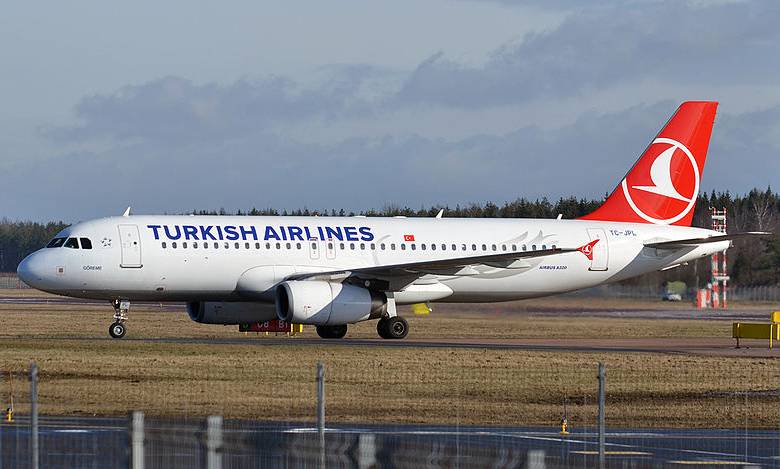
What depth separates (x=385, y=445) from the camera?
17297 millimetres

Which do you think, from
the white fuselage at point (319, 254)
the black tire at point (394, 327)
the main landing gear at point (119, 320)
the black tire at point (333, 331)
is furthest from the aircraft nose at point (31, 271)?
the black tire at point (394, 327)

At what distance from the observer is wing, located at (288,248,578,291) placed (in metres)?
41.0

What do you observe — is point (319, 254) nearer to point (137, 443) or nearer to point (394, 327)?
point (394, 327)

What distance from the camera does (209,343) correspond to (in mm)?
39219

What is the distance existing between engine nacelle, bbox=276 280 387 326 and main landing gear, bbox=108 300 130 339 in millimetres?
4890

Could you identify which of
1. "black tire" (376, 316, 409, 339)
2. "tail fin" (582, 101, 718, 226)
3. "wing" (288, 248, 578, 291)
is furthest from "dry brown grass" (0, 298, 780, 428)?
"tail fin" (582, 101, 718, 226)

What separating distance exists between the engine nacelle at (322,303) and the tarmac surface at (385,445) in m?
19.0

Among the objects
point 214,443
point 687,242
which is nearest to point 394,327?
point 687,242

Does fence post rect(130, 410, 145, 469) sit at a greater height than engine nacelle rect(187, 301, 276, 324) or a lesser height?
lesser

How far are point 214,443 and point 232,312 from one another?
27108 mm

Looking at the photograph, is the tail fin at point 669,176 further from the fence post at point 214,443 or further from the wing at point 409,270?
the fence post at point 214,443

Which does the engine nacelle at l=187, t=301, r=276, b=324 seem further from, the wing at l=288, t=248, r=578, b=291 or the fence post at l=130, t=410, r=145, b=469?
the fence post at l=130, t=410, r=145, b=469

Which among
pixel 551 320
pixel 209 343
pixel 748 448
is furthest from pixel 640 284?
pixel 748 448

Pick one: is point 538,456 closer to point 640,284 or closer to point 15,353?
point 15,353
